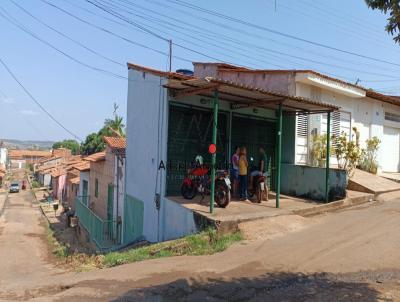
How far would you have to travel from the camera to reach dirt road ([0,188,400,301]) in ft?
18.8

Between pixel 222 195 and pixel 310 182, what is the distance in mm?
4508

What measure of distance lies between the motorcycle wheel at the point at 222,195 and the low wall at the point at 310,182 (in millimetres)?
4323

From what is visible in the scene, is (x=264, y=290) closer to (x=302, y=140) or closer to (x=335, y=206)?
(x=335, y=206)

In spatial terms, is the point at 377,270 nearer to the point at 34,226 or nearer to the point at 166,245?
the point at 166,245

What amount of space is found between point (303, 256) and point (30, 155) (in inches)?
4855

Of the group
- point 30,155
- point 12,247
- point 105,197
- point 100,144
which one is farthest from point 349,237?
point 30,155

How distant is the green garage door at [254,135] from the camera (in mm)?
13562

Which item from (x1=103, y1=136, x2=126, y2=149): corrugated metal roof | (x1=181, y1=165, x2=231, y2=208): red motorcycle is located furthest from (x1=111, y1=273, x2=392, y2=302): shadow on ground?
(x1=103, y1=136, x2=126, y2=149): corrugated metal roof

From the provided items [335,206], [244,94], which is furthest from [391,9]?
[335,206]

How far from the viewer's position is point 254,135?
46.4 ft

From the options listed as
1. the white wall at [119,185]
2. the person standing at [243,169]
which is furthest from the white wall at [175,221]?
the white wall at [119,185]

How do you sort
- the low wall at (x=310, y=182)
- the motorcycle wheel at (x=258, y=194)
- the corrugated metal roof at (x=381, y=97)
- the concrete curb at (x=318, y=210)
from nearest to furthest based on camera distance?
the concrete curb at (x=318, y=210), the motorcycle wheel at (x=258, y=194), the low wall at (x=310, y=182), the corrugated metal roof at (x=381, y=97)

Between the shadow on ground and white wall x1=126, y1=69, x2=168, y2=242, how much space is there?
5549 millimetres

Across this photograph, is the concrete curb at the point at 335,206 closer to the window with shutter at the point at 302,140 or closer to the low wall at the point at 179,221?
the window with shutter at the point at 302,140
